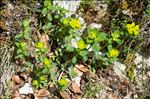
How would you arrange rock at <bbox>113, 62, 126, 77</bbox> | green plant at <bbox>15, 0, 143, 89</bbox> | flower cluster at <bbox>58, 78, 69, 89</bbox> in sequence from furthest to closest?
rock at <bbox>113, 62, 126, 77</bbox> < green plant at <bbox>15, 0, 143, 89</bbox> < flower cluster at <bbox>58, 78, 69, 89</bbox>

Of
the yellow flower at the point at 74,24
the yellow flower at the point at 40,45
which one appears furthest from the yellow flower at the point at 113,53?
the yellow flower at the point at 40,45

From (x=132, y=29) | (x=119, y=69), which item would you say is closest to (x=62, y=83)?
(x=119, y=69)

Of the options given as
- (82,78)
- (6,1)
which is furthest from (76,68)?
(6,1)

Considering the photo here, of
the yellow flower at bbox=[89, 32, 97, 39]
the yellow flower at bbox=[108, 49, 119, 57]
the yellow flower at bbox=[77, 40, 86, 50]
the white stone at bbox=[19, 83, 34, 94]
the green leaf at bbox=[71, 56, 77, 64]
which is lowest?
the white stone at bbox=[19, 83, 34, 94]

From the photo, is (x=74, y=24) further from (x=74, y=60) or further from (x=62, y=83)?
(x=62, y=83)

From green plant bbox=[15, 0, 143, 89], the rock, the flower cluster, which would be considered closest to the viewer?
the flower cluster

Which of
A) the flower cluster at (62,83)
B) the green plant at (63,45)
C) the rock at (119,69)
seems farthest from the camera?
the rock at (119,69)

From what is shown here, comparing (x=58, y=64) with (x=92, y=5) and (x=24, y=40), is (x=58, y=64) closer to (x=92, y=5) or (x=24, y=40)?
(x=24, y=40)

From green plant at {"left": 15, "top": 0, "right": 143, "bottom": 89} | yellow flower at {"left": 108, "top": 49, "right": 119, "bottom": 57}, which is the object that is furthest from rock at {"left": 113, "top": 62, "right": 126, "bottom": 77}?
yellow flower at {"left": 108, "top": 49, "right": 119, "bottom": 57}

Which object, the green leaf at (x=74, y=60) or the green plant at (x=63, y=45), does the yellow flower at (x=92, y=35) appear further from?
the green leaf at (x=74, y=60)

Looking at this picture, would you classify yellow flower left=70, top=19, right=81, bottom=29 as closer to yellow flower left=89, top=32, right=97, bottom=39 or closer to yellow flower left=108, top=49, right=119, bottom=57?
yellow flower left=89, top=32, right=97, bottom=39
